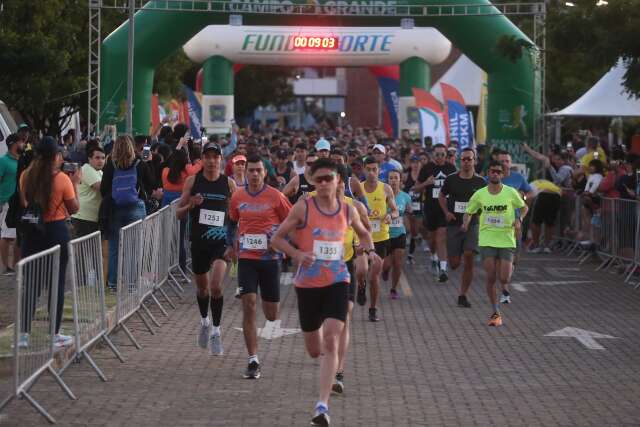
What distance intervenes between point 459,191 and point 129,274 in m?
5.73

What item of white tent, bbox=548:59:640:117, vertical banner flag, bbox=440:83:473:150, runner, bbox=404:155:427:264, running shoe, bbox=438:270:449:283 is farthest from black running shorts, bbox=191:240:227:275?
vertical banner flag, bbox=440:83:473:150

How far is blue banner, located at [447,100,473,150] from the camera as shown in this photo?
1245 inches

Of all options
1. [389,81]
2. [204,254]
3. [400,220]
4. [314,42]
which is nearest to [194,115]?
[314,42]

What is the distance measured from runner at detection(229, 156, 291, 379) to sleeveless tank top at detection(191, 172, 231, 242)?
1.15 meters

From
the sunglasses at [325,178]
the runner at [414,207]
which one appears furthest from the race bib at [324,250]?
the runner at [414,207]

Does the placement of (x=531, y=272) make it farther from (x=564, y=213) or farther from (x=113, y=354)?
(x=113, y=354)

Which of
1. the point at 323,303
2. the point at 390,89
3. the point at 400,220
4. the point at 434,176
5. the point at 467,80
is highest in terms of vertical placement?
the point at 467,80

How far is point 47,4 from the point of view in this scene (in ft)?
109

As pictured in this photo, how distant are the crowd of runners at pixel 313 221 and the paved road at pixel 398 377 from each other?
325mm

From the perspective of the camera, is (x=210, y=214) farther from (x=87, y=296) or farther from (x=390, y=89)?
(x=390, y=89)

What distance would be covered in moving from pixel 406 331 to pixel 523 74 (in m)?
15.9

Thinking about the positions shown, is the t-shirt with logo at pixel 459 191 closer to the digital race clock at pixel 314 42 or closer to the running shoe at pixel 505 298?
the running shoe at pixel 505 298

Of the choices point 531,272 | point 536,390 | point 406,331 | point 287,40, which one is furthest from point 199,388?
point 287,40

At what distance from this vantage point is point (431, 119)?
107ft
